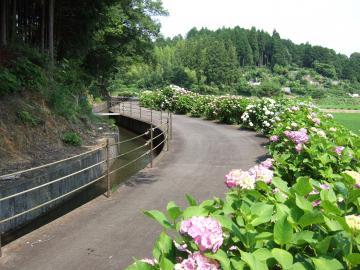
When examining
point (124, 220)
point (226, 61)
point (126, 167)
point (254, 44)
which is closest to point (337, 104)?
point (226, 61)

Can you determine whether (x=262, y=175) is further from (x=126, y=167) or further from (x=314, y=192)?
(x=126, y=167)

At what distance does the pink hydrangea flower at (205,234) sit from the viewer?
6.03ft

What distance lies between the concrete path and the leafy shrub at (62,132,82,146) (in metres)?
2.55

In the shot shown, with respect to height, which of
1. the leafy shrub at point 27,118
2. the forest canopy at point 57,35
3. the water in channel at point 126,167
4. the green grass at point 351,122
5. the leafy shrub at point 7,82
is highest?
the forest canopy at point 57,35

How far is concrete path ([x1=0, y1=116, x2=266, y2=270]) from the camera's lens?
16.2 ft

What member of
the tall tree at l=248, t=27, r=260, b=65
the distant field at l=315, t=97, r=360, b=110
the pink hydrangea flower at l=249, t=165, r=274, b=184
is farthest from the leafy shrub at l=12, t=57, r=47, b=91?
the tall tree at l=248, t=27, r=260, b=65

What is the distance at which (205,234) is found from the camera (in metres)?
1.84

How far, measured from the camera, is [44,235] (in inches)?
222

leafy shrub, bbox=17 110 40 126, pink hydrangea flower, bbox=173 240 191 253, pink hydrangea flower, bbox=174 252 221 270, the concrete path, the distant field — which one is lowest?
the distant field

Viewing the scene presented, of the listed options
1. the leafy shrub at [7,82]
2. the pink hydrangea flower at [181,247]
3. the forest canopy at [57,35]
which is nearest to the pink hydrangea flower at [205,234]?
the pink hydrangea flower at [181,247]

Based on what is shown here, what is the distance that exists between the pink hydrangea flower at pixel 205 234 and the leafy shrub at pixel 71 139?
1091cm

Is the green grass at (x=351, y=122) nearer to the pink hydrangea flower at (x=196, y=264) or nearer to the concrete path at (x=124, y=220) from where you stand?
the concrete path at (x=124, y=220)

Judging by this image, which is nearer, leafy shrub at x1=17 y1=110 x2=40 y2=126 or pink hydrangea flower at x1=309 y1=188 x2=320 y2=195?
pink hydrangea flower at x1=309 y1=188 x2=320 y2=195

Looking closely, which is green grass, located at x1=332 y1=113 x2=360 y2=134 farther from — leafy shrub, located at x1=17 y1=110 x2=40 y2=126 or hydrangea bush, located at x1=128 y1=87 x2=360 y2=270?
hydrangea bush, located at x1=128 y1=87 x2=360 y2=270
